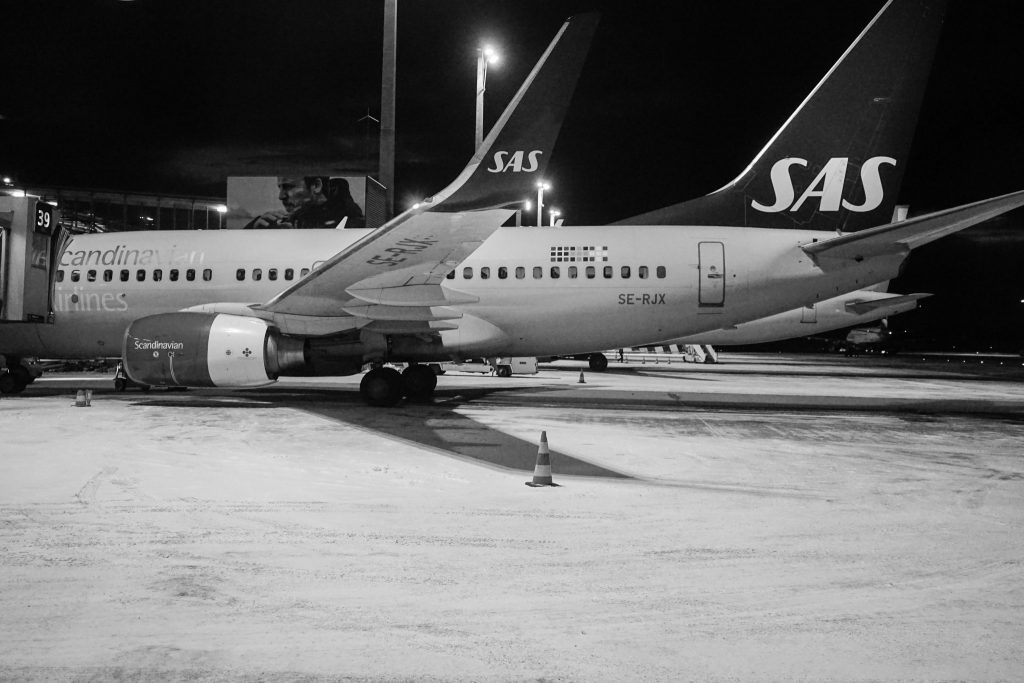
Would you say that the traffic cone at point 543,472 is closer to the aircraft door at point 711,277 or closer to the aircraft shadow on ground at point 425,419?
the aircraft shadow on ground at point 425,419

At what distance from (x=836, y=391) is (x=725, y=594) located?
17188mm

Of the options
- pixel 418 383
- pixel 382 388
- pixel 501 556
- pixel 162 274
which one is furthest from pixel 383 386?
pixel 501 556

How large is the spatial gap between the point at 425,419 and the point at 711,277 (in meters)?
6.30

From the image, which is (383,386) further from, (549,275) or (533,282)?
(549,275)

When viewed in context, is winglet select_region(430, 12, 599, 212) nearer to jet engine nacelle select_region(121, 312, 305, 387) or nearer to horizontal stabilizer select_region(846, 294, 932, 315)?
jet engine nacelle select_region(121, 312, 305, 387)

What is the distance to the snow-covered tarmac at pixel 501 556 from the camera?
321cm

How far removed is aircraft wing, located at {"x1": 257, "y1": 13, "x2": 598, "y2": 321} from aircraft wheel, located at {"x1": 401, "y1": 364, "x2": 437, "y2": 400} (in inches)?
71.2

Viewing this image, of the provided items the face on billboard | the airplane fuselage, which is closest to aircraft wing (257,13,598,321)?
the airplane fuselage

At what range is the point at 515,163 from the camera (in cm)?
972

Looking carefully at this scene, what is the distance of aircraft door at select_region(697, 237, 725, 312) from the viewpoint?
14195 mm

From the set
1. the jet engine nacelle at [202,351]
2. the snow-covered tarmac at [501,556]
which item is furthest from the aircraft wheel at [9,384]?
the snow-covered tarmac at [501,556]

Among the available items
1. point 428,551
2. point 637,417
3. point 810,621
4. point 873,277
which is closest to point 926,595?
point 810,621

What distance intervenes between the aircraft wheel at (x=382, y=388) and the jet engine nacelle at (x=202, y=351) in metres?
1.72

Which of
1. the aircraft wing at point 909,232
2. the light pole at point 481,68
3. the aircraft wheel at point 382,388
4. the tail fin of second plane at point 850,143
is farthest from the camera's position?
the light pole at point 481,68
